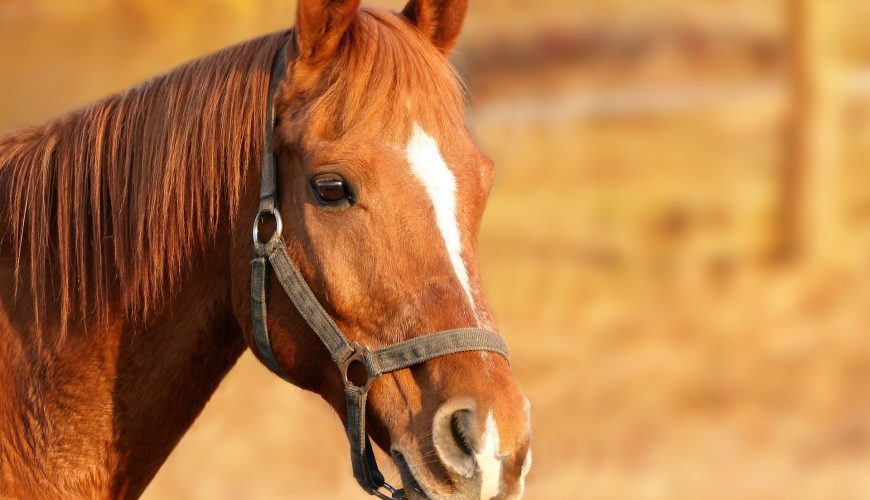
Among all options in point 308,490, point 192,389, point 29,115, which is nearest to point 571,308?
point 308,490

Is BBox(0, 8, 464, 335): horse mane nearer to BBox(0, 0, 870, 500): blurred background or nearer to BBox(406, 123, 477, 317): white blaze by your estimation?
BBox(406, 123, 477, 317): white blaze

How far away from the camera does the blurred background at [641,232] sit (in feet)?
23.9

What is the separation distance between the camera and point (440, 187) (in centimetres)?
227

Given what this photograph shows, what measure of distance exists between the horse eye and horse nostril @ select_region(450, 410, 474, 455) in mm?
539

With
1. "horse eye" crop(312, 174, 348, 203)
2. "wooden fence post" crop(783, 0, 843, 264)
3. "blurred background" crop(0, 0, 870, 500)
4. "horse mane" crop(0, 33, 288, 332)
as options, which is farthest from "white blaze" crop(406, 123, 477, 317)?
"wooden fence post" crop(783, 0, 843, 264)

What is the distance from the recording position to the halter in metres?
2.19

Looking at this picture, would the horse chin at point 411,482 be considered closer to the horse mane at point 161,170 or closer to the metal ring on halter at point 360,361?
the metal ring on halter at point 360,361

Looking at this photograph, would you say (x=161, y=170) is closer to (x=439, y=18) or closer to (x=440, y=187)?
(x=440, y=187)

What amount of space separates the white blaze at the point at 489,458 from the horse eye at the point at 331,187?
58cm

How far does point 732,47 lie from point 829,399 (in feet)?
28.6

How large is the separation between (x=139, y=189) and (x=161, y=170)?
71 millimetres

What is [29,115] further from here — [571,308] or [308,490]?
[571,308]

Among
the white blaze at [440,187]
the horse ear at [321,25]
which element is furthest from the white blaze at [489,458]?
the horse ear at [321,25]

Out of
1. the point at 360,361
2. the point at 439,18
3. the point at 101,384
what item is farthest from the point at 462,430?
the point at 439,18
